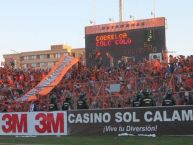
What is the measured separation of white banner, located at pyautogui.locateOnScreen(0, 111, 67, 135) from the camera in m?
21.8

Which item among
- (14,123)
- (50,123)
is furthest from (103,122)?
(14,123)

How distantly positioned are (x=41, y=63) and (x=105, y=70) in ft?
337

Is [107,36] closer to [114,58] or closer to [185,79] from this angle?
[114,58]

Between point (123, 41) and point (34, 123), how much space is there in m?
10.3

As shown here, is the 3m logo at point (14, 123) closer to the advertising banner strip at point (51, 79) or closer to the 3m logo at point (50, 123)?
the 3m logo at point (50, 123)

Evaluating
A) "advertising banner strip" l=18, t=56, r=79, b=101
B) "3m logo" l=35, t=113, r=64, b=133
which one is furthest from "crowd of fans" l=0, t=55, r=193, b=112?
"3m logo" l=35, t=113, r=64, b=133

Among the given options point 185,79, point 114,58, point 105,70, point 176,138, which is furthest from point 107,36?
point 176,138

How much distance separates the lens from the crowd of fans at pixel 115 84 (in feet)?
64.6

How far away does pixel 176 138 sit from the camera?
17.6m

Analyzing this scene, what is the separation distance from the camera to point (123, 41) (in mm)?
30500

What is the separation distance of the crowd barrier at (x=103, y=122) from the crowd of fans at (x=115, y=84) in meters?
0.47

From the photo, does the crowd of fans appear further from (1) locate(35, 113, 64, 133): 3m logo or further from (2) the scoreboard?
(2) the scoreboard

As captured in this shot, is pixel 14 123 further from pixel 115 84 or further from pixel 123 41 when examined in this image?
pixel 123 41

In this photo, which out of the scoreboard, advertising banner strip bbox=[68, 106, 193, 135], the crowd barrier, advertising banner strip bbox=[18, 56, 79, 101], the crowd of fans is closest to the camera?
advertising banner strip bbox=[68, 106, 193, 135]
